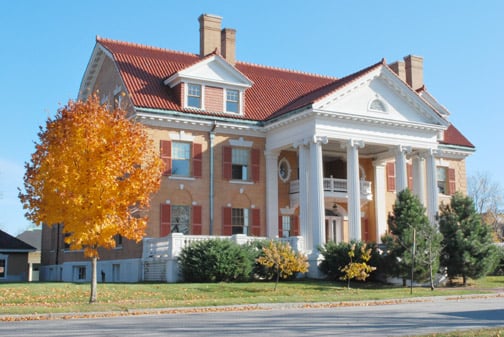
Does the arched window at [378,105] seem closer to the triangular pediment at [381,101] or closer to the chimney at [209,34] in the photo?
the triangular pediment at [381,101]

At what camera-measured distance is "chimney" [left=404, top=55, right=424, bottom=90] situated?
45.9 meters

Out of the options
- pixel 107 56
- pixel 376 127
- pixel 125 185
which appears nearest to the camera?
pixel 125 185

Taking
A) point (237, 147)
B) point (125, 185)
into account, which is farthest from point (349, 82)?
point (125, 185)

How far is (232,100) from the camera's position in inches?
1417

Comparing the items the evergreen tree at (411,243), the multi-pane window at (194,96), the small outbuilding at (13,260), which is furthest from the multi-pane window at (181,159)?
the small outbuilding at (13,260)

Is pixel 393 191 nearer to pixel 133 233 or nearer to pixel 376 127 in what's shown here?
pixel 376 127

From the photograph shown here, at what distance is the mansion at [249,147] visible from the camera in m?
32.7

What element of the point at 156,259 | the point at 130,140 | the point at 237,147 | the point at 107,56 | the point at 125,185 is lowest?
the point at 156,259

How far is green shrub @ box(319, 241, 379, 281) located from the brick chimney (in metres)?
18.7

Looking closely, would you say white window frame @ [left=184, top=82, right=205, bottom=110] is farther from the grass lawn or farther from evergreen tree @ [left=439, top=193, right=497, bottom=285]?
evergreen tree @ [left=439, top=193, right=497, bottom=285]

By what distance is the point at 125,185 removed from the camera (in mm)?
21812

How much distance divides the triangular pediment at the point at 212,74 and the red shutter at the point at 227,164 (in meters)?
3.72

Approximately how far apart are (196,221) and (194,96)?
6.72 meters

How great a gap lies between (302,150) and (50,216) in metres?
15.3
